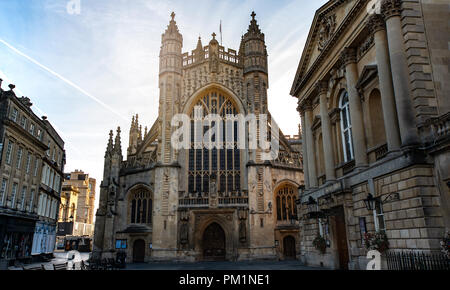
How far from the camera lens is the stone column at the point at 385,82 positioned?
40.8 ft

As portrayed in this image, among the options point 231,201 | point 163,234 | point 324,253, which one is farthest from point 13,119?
point 324,253

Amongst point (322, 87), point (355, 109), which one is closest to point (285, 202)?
point (322, 87)

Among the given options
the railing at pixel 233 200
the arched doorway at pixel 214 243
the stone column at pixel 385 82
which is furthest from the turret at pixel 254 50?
the stone column at pixel 385 82

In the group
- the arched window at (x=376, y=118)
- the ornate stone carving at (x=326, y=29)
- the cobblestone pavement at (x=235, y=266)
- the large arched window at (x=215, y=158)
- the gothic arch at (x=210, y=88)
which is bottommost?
the cobblestone pavement at (x=235, y=266)

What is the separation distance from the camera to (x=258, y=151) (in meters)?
31.8

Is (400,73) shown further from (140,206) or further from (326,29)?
(140,206)

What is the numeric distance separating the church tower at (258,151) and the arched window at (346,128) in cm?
1385

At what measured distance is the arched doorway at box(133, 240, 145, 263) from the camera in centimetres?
3141

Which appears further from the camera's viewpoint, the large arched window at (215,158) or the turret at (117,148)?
the turret at (117,148)

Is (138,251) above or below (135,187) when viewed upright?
below

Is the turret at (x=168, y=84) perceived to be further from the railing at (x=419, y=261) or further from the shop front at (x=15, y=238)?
the railing at (x=419, y=261)

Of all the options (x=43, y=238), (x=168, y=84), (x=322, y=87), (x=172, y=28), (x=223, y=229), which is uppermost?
(x=172, y=28)

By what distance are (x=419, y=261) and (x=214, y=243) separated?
2265 cm

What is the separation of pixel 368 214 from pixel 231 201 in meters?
17.8
